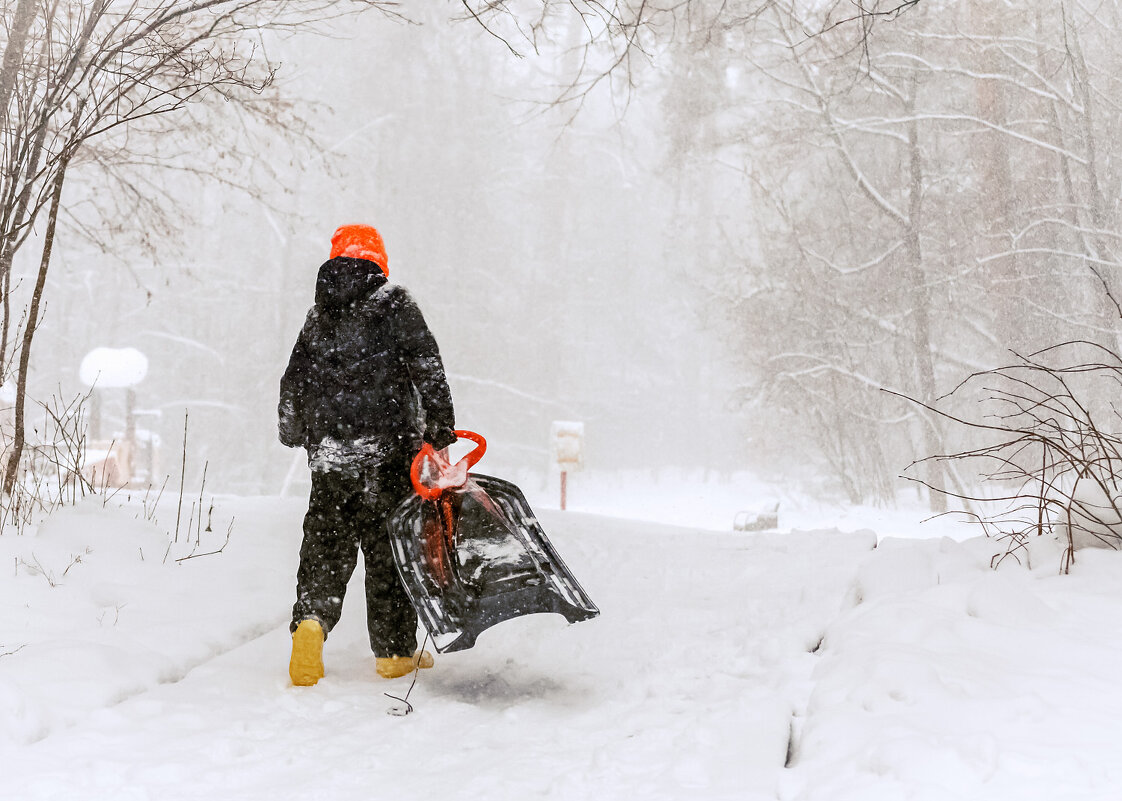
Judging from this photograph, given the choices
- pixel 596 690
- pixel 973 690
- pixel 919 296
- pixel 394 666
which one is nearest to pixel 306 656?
pixel 394 666

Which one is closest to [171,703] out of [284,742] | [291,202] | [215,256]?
[284,742]

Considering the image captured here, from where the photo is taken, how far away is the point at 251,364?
32.9m

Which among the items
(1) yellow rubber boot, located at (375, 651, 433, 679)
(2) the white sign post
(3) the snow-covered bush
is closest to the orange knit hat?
(1) yellow rubber boot, located at (375, 651, 433, 679)

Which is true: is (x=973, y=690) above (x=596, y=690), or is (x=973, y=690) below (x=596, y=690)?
above

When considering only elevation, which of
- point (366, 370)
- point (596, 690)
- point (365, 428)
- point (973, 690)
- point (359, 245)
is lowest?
point (596, 690)

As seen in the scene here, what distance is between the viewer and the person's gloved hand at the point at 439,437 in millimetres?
3676

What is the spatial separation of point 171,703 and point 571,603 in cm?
149

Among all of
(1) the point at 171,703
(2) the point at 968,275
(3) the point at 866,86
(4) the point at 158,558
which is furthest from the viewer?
(3) the point at 866,86

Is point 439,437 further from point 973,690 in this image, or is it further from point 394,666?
point 973,690

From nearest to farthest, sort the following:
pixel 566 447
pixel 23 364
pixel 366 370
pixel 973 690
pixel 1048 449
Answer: pixel 973 690 → pixel 366 370 → pixel 1048 449 → pixel 23 364 → pixel 566 447

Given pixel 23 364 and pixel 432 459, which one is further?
pixel 23 364

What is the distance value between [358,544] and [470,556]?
533 mm

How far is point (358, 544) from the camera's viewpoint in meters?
3.79

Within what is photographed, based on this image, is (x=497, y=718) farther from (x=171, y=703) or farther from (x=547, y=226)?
(x=547, y=226)
